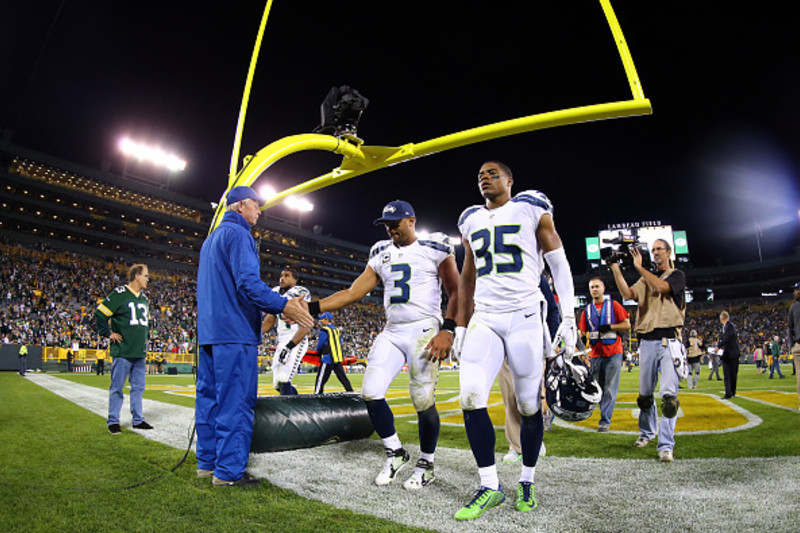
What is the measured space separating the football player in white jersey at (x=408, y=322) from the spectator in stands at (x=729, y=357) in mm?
8178

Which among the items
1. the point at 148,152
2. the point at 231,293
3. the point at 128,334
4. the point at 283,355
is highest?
the point at 148,152

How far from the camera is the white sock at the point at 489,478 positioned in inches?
105

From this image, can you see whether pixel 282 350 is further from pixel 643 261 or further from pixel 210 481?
pixel 643 261

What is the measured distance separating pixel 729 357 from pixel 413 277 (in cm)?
895

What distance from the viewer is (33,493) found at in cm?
276

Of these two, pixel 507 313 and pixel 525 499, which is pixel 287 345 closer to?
pixel 507 313

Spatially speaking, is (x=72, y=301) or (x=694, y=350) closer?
(x=694, y=350)

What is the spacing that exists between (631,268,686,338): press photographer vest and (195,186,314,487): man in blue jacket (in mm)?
3435

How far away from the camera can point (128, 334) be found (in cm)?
584

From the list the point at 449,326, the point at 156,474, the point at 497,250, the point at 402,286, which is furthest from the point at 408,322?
the point at 156,474

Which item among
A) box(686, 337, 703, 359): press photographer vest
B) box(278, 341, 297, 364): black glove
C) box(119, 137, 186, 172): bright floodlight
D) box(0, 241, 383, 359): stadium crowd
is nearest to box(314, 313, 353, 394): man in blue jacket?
box(278, 341, 297, 364): black glove

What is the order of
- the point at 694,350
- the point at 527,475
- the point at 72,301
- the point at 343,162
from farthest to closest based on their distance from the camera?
the point at 72,301, the point at 694,350, the point at 343,162, the point at 527,475

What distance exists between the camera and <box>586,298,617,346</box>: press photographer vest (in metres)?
6.22

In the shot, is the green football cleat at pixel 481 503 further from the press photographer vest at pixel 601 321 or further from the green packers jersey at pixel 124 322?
the green packers jersey at pixel 124 322
